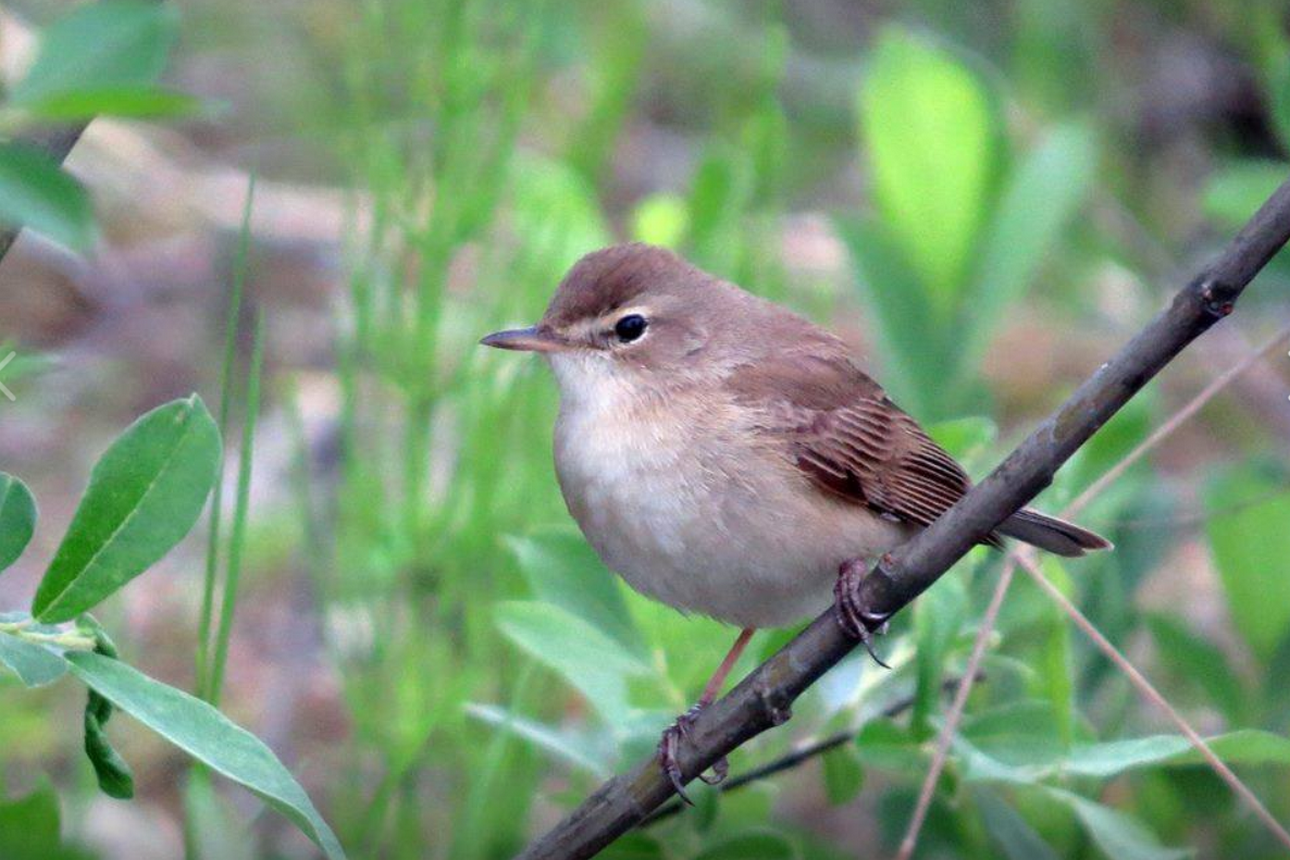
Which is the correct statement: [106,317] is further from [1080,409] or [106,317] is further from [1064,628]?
[1080,409]

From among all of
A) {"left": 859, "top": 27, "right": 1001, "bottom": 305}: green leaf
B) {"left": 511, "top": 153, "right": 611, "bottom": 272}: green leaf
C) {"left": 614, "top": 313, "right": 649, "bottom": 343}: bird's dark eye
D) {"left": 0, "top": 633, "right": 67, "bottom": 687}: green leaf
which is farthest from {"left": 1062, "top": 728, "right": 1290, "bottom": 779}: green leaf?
{"left": 511, "top": 153, "right": 611, "bottom": 272}: green leaf

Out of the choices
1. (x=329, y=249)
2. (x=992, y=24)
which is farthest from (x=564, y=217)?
(x=992, y=24)

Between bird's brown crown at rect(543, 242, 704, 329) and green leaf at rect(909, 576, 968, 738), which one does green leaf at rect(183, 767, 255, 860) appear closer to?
green leaf at rect(909, 576, 968, 738)

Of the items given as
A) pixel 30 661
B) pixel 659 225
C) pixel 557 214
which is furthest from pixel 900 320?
pixel 30 661

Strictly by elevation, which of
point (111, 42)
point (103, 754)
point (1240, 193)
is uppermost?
point (1240, 193)

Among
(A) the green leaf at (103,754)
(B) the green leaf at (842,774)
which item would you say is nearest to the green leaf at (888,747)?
(B) the green leaf at (842,774)

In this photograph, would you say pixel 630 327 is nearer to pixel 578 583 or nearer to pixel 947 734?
pixel 578 583
